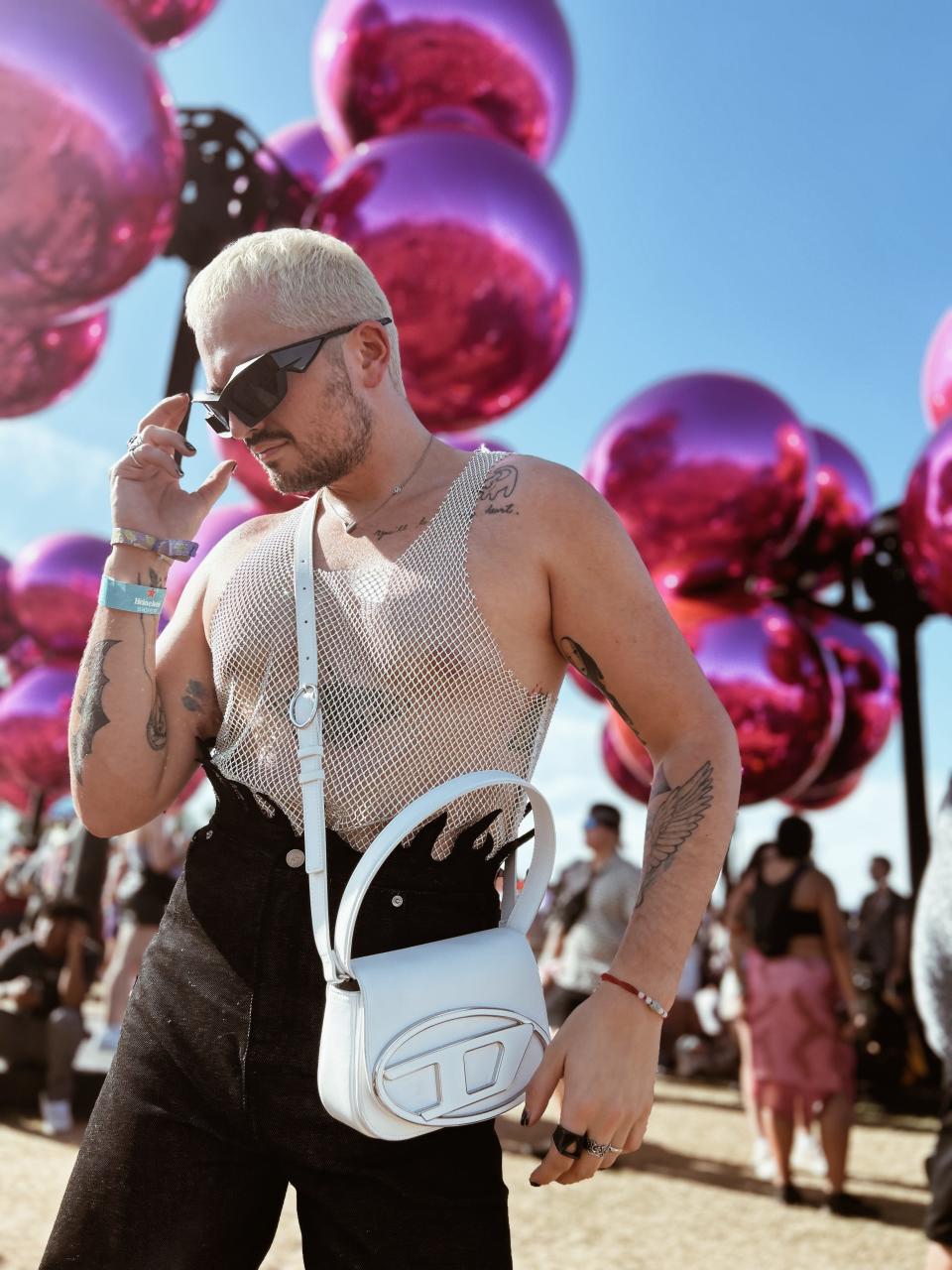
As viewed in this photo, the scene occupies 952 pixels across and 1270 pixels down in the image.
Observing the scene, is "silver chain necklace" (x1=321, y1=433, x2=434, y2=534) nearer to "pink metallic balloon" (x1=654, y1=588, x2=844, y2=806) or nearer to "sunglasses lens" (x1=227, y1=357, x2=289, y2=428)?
"sunglasses lens" (x1=227, y1=357, x2=289, y2=428)

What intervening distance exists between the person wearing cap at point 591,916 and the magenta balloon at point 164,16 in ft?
Result: 14.6

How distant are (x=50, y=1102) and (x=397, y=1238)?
4.98m

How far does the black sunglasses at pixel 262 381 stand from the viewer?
1.45 m

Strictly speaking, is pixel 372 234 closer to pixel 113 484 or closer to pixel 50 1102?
pixel 113 484

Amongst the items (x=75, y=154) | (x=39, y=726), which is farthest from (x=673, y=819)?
(x=39, y=726)

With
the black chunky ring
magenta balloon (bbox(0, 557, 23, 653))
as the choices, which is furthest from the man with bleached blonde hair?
magenta balloon (bbox(0, 557, 23, 653))

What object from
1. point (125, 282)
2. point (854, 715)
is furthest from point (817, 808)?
point (125, 282)

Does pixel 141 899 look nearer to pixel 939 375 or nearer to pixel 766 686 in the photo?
pixel 766 686

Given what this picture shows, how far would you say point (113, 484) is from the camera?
161cm

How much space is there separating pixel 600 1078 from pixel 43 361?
4.51 metres

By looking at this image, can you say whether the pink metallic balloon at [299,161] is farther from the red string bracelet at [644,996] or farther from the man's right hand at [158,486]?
the red string bracelet at [644,996]

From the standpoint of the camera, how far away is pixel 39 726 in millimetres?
7645

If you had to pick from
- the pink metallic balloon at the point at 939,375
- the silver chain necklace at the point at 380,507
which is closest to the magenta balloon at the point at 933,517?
the pink metallic balloon at the point at 939,375

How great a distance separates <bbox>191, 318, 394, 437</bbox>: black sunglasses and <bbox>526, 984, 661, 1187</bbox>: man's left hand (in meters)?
0.85
